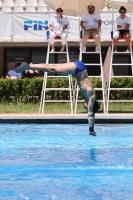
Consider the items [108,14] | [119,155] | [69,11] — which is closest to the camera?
[119,155]

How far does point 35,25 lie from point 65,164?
14.2 m

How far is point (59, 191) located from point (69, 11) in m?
11.4

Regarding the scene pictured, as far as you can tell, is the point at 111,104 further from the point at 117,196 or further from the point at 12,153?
the point at 117,196

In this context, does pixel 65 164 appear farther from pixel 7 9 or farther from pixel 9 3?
pixel 9 3

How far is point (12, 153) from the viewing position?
9.98m

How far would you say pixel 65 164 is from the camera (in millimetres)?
8688

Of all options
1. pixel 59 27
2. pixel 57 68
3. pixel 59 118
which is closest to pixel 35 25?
pixel 59 27

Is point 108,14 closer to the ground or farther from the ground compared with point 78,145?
farther from the ground

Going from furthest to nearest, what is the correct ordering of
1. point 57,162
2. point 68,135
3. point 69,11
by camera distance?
point 69,11
point 68,135
point 57,162

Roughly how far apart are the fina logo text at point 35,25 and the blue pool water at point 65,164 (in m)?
9.04

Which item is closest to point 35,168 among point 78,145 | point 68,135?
point 78,145

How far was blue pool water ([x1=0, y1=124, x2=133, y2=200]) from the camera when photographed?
676 cm

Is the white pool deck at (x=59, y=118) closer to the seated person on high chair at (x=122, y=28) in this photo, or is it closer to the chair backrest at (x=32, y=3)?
the seated person on high chair at (x=122, y=28)

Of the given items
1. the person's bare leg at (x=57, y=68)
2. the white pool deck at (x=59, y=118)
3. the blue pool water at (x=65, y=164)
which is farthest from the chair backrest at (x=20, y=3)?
the person's bare leg at (x=57, y=68)
